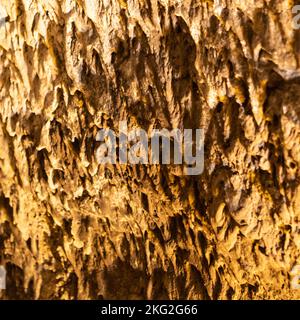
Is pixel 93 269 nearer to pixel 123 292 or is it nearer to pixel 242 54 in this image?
pixel 123 292

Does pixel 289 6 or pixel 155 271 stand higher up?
pixel 289 6

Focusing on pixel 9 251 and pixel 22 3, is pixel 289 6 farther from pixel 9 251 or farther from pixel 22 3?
pixel 9 251

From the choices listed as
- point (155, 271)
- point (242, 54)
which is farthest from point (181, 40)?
point (155, 271)

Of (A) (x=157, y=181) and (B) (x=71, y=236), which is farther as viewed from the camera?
(B) (x=71, y=236)

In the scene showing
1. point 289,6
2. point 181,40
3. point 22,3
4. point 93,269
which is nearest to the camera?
point 289,6

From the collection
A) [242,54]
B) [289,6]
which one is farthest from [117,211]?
[289,6]

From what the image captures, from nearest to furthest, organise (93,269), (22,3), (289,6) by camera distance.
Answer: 1. (289,6)
2. (22,3)
3. (93,269)

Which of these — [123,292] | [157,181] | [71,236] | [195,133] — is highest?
[195,133]
